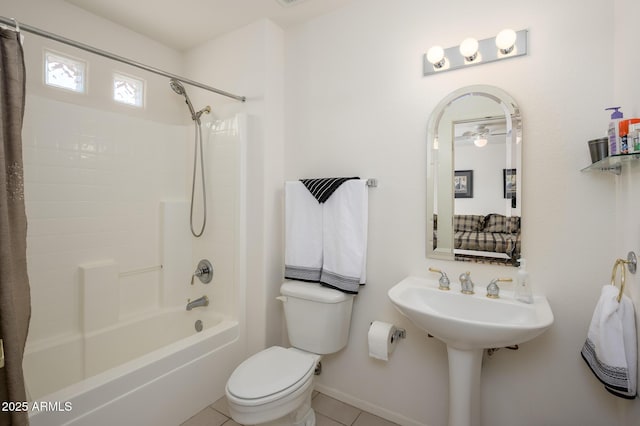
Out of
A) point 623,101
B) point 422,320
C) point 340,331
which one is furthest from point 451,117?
point 340,331

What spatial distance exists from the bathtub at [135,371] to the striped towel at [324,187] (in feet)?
3.42

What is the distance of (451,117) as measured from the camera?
1.66 meters

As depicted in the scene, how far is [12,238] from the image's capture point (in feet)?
3.73

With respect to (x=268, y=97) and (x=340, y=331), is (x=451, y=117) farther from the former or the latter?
(x=340, y=331)

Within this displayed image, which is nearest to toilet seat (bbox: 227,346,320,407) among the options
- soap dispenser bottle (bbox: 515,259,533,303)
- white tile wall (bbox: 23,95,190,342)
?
soap dispenser bottle (bbox: 515,259,533,303)

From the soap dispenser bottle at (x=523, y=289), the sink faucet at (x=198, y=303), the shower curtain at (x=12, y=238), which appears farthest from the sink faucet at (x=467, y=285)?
the shower curtain at (x=12, y=238)

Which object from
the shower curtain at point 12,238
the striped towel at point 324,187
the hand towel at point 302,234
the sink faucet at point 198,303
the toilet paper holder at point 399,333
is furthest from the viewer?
the sink faucet at point 198,303

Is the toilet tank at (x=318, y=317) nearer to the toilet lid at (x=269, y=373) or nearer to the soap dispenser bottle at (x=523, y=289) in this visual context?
the toilet lid at (x=269, y=373)

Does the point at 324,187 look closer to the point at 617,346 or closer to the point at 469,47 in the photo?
the point at 469,47

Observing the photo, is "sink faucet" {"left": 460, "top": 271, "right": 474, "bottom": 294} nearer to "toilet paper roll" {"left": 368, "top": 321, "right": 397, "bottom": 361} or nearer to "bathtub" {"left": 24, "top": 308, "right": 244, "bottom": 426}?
"toilet paper roll" {"left": 368, "top": 321, "right": 397, "bottom": 361}

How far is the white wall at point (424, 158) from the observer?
54.6 inches

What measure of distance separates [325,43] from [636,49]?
1557 millimetres

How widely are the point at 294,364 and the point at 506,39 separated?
193 cm

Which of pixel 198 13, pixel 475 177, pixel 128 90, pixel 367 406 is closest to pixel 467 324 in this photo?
pixel 475 177
